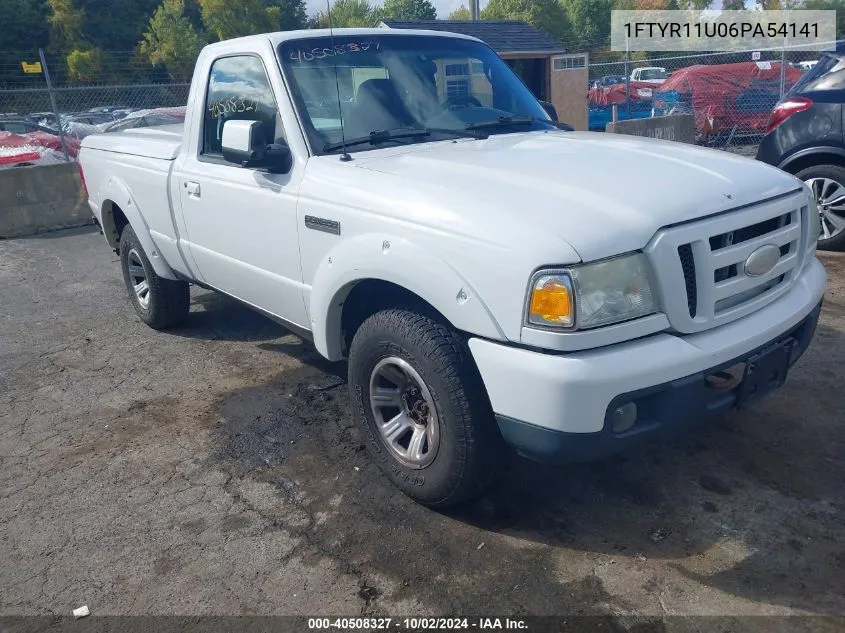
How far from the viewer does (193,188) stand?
4.32 meters

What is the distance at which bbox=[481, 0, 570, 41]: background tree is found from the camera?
2311 inches

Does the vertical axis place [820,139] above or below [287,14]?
below

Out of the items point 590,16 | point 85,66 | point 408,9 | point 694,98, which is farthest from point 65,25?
point 590,16

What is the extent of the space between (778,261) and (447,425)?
1.53m

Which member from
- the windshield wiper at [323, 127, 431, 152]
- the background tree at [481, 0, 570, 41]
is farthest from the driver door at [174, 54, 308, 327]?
the background tree at [481, 0, 570, 41]

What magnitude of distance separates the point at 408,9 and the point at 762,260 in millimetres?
58363

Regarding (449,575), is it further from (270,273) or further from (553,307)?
(270,273)

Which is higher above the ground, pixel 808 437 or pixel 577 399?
pixel 577 399

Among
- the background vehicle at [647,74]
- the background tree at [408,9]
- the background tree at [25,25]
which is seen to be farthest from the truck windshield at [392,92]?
the background tree at [408,9]

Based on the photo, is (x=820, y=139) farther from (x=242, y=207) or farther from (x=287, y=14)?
(x=287, y=14)

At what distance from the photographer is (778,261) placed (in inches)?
115

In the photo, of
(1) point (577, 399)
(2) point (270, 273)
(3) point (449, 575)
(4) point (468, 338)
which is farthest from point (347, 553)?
→ (2) point (270, 273)

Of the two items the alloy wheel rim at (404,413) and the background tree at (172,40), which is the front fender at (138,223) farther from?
the background tree at (172,40)

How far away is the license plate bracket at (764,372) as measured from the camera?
8.99 ft
